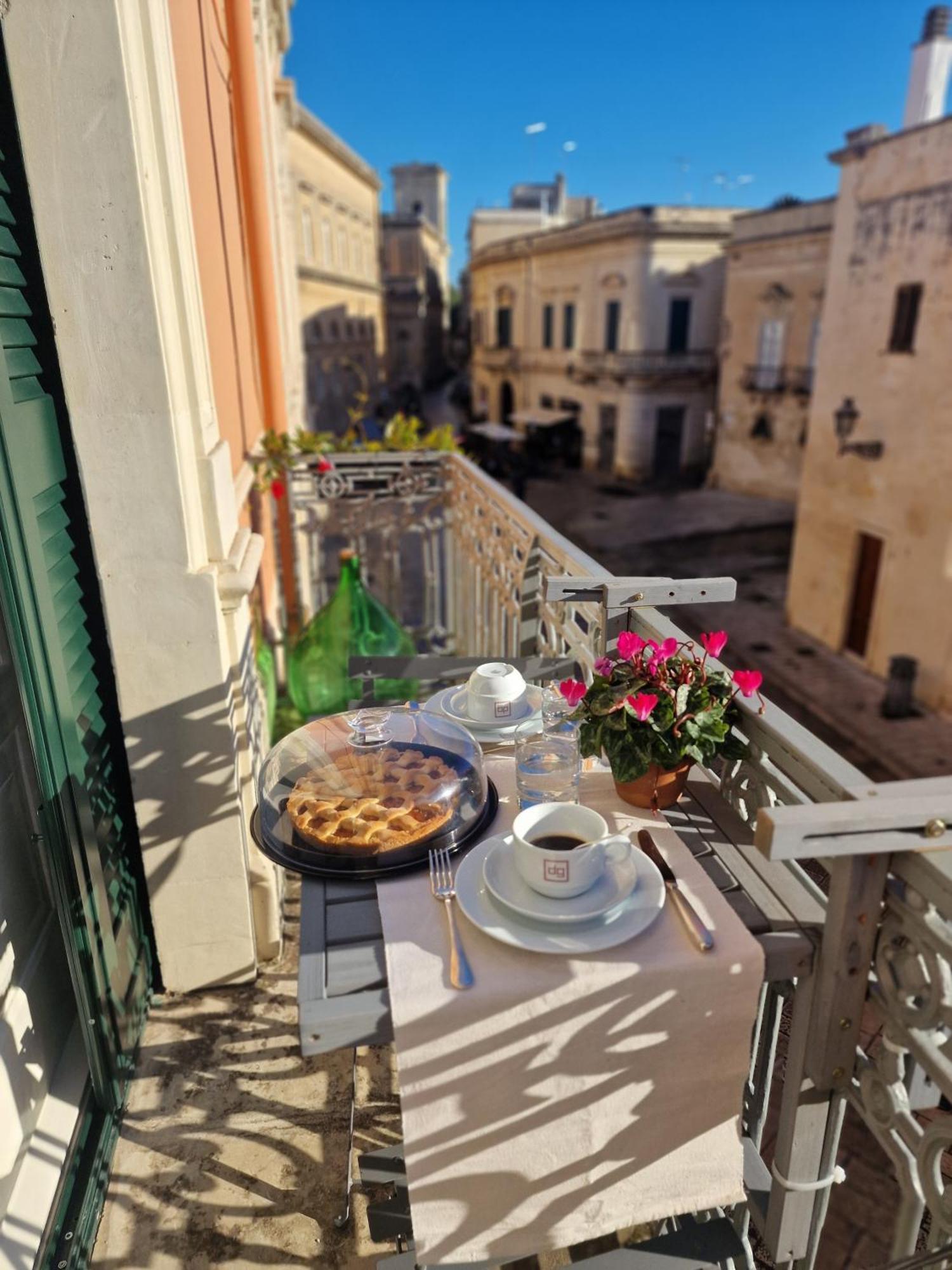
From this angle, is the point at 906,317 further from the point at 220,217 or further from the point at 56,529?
the point at 56,529

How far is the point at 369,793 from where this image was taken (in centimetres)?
202

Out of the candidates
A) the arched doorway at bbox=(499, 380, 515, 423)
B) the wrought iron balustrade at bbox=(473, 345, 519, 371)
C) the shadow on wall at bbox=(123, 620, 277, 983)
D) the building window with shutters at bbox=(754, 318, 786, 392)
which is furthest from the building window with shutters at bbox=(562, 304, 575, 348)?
the shadow on wall at bbox=(123, 620, 277, 983)

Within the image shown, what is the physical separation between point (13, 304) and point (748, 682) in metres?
2.11

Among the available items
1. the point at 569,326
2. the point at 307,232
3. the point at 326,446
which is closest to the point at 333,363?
the point at 307,232

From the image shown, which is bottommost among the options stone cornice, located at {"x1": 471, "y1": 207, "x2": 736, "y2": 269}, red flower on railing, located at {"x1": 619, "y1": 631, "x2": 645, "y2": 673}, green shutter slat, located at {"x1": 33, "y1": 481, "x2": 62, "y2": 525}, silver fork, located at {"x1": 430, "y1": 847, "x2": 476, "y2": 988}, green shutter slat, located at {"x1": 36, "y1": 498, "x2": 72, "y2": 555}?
silver fork, located at {"x1": 430, "y1": 847, "x2": 476, "y2": 988}

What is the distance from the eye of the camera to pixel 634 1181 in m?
1.66

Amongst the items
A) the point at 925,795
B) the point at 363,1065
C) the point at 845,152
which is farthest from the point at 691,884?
the point at 845,152

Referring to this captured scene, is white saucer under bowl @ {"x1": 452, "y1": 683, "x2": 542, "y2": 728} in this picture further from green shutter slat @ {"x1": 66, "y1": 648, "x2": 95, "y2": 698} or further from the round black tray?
green shutter slat @ {"x1": 66, "y1": 648, "x2": 95, "y2": 698}

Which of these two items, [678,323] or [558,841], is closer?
[558,841]

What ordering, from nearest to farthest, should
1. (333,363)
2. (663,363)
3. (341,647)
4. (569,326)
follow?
(341,647)
(333,363)
(663,363)
(569,326)

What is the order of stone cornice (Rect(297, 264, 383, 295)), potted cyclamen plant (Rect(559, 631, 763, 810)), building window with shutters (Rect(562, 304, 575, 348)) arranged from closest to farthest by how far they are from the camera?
potted cyclamen plant (Rect(559, 631, 763, 810))
stone cornice (Rect(297, 264, 383, 295))
building window with shutters (Rect(562, 304, 575, 348))

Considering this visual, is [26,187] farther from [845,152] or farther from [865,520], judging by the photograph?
[845,152]

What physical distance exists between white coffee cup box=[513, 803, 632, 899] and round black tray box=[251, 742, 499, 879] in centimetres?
19

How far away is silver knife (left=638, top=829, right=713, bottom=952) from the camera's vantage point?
5.10 feet
